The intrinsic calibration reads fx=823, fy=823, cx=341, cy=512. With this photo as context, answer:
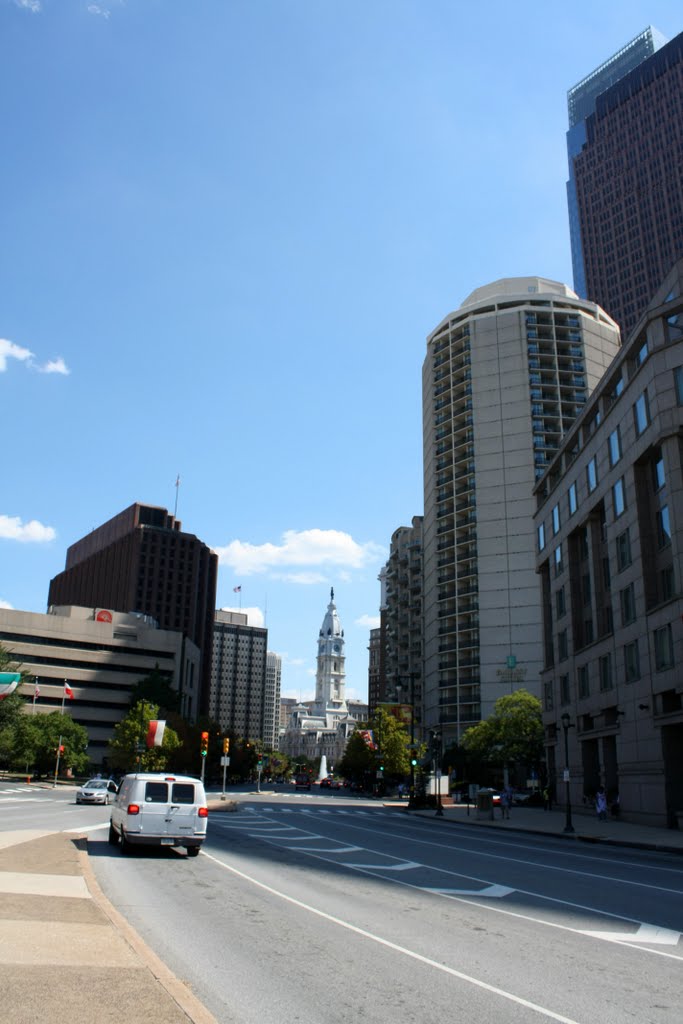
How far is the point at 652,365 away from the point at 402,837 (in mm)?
25660

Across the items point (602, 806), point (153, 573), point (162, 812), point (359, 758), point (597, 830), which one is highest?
point (153, 573)

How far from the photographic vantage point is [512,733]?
227ft

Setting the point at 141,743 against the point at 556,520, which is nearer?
the point at 556,520

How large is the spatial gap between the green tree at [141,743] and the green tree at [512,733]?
97.5 ft

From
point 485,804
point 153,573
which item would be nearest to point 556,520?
point 485,804

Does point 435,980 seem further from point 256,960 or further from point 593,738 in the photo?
point 593,738

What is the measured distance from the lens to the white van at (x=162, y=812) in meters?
18.6

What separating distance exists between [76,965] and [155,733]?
71.6m

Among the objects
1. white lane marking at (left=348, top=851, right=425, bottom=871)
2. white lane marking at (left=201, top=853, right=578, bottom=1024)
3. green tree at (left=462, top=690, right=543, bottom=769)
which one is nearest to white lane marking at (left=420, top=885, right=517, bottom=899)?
white lane marking at (left=201, top=853, right=578, bottom=1024)

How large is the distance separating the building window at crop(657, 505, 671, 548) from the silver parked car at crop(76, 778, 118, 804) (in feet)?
101

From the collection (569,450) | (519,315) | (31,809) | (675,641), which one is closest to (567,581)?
(569,450)

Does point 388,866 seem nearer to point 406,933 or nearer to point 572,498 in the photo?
point 406,933

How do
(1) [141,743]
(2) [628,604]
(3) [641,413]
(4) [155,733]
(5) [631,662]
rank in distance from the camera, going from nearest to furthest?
(3) [641,413]
(5) [631,662]
(2) [628,604]
(4) [155,733]
(1) [141,743]

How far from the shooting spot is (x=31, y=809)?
119 feet
